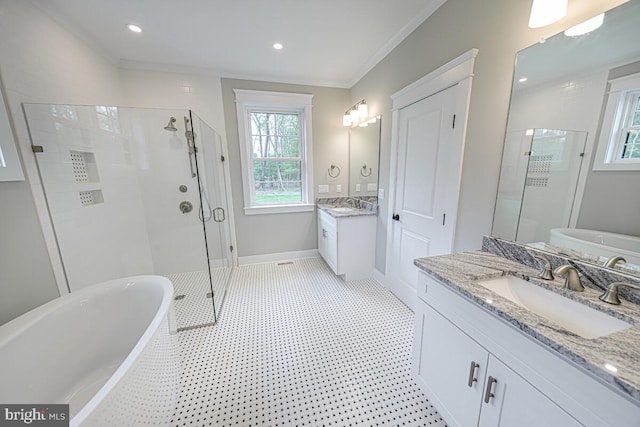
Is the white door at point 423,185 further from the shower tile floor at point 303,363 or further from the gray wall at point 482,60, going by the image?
the shower tile floor at point 303,363

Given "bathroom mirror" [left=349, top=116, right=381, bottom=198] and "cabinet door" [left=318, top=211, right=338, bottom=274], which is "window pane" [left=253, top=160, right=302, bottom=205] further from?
"bathroom mirror" [left=349, top=116, right=381, bottom=198]

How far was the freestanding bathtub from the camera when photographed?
0.94 metres

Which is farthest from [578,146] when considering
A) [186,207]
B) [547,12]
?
[186,207]

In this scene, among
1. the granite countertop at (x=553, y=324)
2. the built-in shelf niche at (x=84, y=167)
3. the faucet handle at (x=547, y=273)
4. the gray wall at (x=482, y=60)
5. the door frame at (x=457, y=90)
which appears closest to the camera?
the granite countertop at (x=553, y=324)

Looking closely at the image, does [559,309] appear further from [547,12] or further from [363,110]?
[363,110]

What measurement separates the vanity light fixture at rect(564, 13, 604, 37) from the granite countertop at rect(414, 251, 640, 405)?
116 cm

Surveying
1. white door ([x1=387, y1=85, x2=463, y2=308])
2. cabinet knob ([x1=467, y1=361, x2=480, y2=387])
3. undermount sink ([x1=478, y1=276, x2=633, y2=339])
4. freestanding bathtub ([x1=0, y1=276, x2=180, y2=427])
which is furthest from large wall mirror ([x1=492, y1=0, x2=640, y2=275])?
freestanding bathtub ([x1=0, y1=276, x2=180, y2=427])

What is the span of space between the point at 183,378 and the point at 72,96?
2587mm

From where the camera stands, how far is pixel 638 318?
77 centimetres

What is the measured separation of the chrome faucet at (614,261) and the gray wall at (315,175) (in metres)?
2.77

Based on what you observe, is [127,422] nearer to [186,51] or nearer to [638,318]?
[638,318]

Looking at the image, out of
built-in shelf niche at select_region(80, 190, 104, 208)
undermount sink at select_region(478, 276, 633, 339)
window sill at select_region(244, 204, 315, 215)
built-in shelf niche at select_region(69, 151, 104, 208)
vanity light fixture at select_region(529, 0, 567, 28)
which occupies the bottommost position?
undermount sink at select_region(478, 276, 633, 339)

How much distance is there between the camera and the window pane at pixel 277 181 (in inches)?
128

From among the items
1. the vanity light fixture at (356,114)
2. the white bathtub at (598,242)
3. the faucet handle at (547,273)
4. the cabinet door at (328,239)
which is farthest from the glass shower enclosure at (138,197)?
the white bathtub at (598,242)
